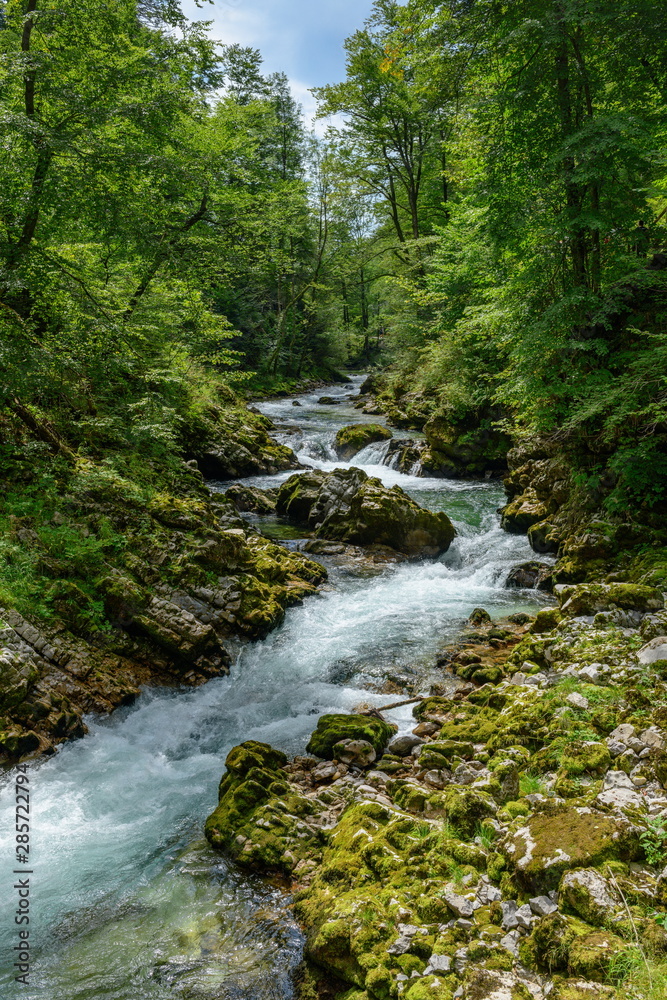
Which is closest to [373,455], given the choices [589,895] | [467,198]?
[467,198]

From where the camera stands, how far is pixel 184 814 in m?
4.93

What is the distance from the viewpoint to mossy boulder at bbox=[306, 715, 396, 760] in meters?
5.47

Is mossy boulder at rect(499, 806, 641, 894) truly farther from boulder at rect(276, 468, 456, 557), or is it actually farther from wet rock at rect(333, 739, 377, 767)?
boulder at rect(276, 468, 456, 557)

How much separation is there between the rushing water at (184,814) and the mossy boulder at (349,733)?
38 cm

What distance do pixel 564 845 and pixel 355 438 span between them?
16.6 meters

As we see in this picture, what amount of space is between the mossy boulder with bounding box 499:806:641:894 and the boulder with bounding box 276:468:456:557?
845cm

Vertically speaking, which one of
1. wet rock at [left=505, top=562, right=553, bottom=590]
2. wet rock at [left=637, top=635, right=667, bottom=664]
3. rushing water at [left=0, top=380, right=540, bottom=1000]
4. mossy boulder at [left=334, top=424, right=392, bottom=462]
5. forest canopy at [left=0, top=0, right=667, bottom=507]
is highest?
forest canopy at [left=0, top=0, right=667, bottom=507]

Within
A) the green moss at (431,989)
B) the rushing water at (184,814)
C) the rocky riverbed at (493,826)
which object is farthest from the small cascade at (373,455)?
the green moss at (431,989)

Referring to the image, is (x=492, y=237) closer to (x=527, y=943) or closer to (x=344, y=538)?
(x=344, y=538)

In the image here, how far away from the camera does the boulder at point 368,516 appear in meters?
11.6

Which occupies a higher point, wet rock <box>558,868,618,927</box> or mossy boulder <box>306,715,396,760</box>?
wet rock <box>558,868,618,927</box>

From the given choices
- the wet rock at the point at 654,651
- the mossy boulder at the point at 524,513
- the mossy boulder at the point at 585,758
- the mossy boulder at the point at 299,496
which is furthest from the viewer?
the mossy boulder at the point at 299,496

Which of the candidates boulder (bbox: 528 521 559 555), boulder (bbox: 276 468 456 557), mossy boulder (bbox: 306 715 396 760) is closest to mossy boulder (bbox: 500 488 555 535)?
boulder (bbox: 528 521 559 555)

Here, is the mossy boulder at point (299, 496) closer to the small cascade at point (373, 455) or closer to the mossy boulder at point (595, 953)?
the small cascade at point (373, 455)
